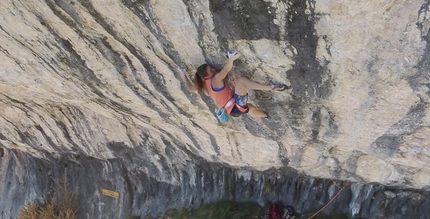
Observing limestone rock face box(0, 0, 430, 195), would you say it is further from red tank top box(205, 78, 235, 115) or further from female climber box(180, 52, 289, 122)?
red tank top box(205, 78, 235, 115)

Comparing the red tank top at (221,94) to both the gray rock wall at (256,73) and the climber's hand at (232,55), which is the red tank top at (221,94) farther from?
the climber's hand at (232,55)

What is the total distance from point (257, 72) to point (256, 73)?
0.02m

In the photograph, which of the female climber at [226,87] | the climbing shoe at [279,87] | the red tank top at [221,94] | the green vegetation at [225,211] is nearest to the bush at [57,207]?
the green vegetation at [225,211]

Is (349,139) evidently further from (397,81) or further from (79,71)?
(79,71)

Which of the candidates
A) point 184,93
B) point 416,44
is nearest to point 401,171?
point 416,44

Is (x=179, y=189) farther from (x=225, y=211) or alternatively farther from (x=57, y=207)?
(x=57, y=207)

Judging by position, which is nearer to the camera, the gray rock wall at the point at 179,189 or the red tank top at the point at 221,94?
the red tank top at the point at 221,94

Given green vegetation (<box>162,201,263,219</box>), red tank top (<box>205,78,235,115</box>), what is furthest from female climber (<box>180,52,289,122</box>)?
green vegetation (<box>162,201,263,219</box>)

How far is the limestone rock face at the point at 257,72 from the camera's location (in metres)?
2.22

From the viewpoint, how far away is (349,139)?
3279 millimetres

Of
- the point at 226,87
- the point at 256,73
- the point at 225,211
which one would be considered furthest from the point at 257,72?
the point at 225,211

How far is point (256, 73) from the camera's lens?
271 centimetres

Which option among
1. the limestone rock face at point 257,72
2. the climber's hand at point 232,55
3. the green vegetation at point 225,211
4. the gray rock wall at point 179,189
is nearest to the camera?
the limestone rock face at point 257,72

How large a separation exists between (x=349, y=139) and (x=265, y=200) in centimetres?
206
